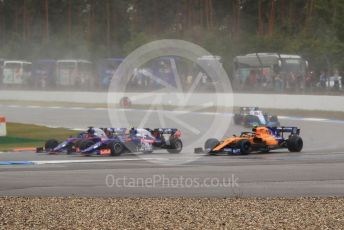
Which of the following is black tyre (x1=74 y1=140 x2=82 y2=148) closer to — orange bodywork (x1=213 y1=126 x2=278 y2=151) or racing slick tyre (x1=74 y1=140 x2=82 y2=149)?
racing slick tyre (x1=74 y1=140 x2=82 y2=149)

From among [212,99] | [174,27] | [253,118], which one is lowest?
[253,118]

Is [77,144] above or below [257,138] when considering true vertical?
below

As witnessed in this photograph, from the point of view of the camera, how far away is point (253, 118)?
33312 millimetres

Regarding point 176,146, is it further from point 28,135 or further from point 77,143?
point 28,135

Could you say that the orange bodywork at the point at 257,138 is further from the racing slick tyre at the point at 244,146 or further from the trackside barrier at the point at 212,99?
the trackside barrier at the point at 212,99

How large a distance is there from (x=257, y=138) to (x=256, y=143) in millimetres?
136

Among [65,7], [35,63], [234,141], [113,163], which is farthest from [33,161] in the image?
[65,7]

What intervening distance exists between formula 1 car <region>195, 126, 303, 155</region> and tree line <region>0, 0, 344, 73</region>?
26.2 metres

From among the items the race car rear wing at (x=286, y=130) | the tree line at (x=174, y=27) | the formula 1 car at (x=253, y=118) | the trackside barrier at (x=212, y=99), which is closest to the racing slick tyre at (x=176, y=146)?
the race car rear wing at (x=286, y=130)

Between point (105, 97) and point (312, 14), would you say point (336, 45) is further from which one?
point (312, 14)

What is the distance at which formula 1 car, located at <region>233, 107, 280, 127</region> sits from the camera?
29.8m

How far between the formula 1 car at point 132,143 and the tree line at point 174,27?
26704 millimetres

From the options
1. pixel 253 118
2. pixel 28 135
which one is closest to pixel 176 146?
pixel 28 135

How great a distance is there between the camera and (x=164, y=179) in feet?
50.0
